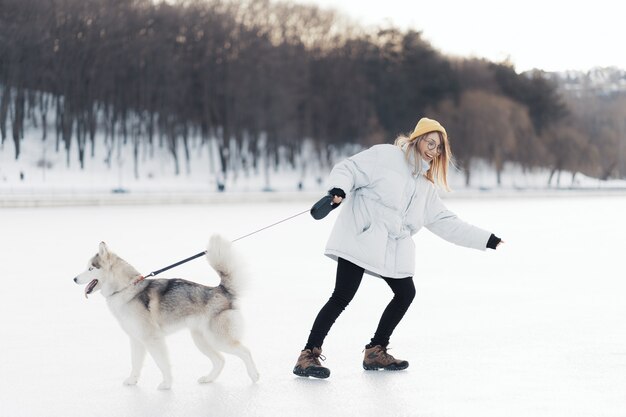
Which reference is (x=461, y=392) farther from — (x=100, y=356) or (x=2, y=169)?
(x=2, y=169)

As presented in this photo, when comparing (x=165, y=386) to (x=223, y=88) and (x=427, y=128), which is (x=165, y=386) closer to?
(x=427, y=128)

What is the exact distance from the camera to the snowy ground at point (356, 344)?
522cm

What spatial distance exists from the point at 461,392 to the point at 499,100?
64032 mm

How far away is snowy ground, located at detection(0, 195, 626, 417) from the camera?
17.1 feet

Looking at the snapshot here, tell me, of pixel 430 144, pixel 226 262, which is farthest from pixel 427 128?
pixel 226 262

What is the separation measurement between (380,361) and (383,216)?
98 centimetres

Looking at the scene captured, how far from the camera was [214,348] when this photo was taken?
552 centimetres

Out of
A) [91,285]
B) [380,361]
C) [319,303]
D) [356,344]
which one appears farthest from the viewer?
[319,303]

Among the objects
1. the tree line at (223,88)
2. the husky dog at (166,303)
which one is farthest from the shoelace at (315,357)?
the tree line at (223,88)

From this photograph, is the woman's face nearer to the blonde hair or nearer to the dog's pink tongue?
the blonde hair

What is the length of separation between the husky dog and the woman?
622 millimetres

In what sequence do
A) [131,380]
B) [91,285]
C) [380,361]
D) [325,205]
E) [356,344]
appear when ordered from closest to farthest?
[325,205] → [91,285] → [131,380] → [380,361] → [356,344]

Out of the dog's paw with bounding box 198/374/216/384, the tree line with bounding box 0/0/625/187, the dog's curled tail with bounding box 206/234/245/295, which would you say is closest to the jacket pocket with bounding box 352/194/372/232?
the dog's curled tail with bounding box 206/234/245/295

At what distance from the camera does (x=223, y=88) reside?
58.8 meters
